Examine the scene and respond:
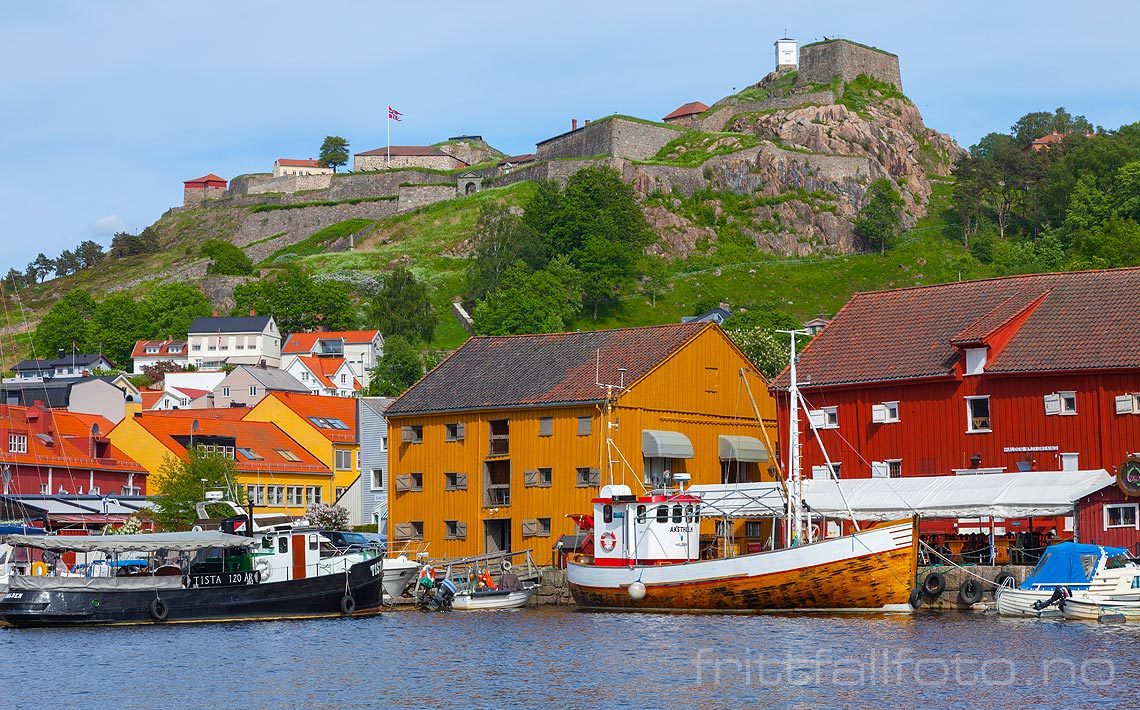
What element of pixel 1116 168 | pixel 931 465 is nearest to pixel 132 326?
pixel 1116 168

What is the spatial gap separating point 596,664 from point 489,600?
1843 cm

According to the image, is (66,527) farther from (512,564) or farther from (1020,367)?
(1020,367)

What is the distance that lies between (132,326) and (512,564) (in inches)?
4492

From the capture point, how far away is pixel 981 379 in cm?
5912

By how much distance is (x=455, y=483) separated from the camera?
67.2m

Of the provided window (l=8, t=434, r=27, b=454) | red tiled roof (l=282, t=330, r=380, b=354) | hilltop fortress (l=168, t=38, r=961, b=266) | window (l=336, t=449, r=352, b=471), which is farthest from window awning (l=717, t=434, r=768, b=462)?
hilltop fortress (l=168, t=38, r=961, b=266)

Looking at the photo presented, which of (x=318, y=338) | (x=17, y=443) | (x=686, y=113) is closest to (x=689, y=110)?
(x=686, y=113)

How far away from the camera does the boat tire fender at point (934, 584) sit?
51.0 metres

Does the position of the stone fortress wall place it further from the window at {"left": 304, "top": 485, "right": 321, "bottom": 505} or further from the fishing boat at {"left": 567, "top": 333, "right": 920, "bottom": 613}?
the fishing boat at {"left": 567, "top": 333, "right": 920, "bottom": 613}

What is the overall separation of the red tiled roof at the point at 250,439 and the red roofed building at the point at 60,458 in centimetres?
320

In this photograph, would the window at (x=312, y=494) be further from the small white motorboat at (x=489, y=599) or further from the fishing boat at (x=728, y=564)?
the fishing boat at (x=728, y=564)

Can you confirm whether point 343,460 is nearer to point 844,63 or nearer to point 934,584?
point 934,584

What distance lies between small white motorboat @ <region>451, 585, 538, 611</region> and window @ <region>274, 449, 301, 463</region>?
38265 mm

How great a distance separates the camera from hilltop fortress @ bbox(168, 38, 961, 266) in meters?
163
